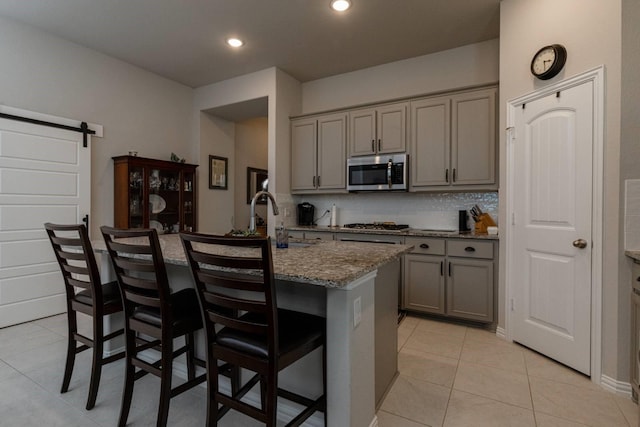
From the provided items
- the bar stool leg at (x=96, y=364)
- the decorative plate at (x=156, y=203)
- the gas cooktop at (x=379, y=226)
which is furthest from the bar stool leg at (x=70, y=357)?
the gas cooktop at (x=379, y=226)

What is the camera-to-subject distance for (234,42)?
3574 mm

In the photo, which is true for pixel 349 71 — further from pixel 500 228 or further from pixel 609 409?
pixel 609 409

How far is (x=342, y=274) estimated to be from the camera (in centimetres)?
130

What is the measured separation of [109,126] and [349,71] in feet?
10.0

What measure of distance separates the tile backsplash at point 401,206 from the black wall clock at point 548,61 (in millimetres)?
1362

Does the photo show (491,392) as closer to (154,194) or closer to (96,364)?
(96,364)

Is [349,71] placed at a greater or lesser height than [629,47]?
greater

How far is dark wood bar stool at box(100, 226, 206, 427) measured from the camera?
1.55 metres

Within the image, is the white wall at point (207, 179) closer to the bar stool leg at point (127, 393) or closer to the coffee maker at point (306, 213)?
the coffee maker at point (306, 213)

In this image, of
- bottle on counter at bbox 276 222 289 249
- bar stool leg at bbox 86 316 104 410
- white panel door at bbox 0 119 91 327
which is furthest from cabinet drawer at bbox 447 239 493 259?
white panel door at bbox 0 119 91 327

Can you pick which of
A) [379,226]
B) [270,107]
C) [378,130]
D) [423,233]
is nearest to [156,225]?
[270,107]

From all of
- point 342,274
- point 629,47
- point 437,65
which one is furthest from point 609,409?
point 437,65

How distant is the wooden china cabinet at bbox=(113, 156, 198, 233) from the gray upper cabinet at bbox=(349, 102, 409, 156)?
2314 millimetres

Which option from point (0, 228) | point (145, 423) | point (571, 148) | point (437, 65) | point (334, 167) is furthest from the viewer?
point (334, 167)
